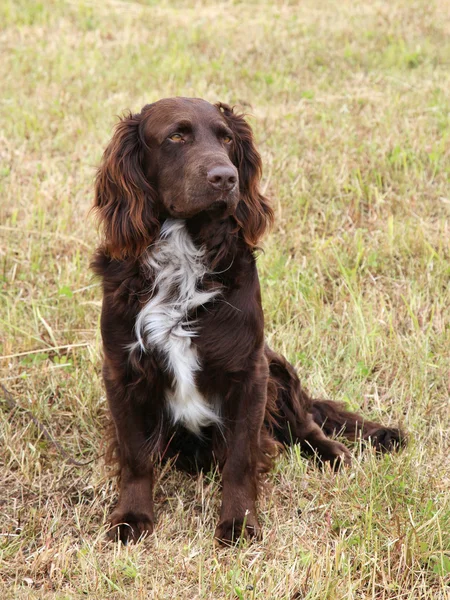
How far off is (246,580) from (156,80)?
221 inches

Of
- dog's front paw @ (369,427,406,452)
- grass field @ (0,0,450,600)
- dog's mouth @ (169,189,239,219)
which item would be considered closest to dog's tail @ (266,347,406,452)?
dog's front paw @ (369,427,406,452)

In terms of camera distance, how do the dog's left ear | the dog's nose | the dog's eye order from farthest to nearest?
the dog's left ear
the dog's eye
the dog's nose

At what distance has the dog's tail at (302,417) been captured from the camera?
3.80m

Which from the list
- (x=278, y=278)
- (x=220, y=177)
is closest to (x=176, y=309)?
(x=220, y=177)

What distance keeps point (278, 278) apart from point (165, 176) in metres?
1.88

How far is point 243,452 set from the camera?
132 inches

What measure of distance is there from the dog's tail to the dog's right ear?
893 millimetres

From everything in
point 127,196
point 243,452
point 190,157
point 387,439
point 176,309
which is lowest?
point 387,439

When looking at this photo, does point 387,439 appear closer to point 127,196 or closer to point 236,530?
point 236,530

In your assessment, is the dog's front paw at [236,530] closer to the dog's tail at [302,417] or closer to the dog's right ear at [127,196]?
the dog's tail at [302,417]

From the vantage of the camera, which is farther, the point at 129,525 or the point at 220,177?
the point at 129,525

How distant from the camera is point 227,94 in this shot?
7.36 meters

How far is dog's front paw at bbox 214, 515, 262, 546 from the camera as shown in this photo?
3.23 meters

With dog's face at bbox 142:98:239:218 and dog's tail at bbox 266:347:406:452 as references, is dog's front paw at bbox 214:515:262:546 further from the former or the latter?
dog's face at bbox 142:98:239:218
